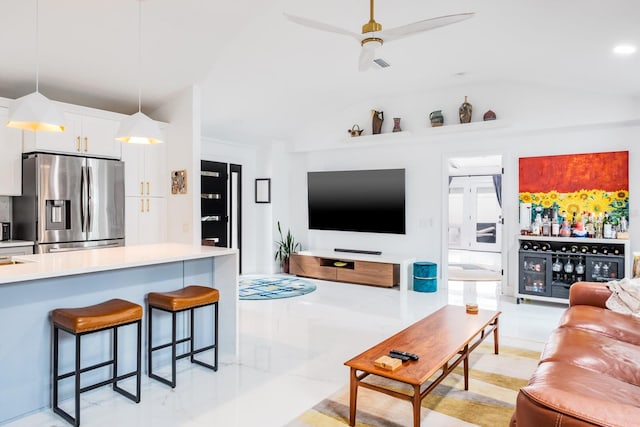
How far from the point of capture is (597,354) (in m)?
2.33

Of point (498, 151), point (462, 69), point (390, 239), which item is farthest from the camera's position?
point (390, 239)

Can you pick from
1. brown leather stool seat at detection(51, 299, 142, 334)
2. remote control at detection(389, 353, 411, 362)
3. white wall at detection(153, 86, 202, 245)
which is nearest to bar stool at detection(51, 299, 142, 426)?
brown leather stool seat at detection(51, 299, 142, 334)

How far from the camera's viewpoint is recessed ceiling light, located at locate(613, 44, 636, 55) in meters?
3.70

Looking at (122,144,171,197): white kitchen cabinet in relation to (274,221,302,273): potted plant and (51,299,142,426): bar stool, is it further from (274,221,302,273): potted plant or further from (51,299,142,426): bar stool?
(274,221,302,273): potted plant

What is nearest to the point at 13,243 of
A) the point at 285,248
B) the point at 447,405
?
the point at 447,405

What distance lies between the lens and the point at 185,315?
3.46 m

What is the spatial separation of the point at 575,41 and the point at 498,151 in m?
2.19

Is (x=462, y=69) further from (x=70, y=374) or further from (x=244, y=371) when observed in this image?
(x=70, y=374)

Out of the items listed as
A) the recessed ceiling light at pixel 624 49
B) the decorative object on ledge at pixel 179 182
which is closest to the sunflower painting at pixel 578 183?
the recessed ceiling light at pixel 624 49

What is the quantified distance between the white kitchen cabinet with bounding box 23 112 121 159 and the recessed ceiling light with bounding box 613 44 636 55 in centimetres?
491

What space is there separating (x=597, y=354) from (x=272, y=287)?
15.0 ft

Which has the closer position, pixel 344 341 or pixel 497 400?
pixel 497 400

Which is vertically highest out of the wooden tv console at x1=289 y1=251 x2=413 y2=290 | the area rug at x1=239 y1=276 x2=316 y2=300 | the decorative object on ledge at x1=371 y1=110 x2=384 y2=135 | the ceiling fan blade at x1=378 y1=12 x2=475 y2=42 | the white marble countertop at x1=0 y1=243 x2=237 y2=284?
the decorative object on ledge at x1=371 y1=110 x2=384 y2=135

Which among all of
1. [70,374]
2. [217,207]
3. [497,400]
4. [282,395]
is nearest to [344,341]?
[282,395]
